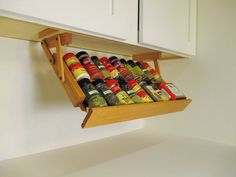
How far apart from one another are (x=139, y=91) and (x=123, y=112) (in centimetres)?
18

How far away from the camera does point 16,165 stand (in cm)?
87

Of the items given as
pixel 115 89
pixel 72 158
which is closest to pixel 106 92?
pixel 115 89

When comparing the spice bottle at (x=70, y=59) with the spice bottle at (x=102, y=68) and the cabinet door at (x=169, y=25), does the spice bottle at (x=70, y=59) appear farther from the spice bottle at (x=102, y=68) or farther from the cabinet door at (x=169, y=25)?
the cabinet door at (x=169, y=25)

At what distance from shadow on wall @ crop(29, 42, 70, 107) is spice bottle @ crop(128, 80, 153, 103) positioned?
391 mm

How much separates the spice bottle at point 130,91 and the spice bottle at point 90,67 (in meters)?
0.11

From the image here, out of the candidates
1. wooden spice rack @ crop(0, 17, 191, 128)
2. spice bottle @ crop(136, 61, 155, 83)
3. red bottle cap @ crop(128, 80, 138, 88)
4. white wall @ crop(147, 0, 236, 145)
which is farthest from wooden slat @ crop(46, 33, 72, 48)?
white wall @ crop(147, 0, 236, 145)

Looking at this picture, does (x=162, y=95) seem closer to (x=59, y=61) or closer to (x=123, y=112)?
(x=123, y=112)

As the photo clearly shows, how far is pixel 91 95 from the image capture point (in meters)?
0.75

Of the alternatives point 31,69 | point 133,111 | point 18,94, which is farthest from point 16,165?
point 133,111

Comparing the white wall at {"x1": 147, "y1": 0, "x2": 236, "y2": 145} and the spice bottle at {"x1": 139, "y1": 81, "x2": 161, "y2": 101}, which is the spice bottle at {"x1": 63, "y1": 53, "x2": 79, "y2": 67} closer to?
the spice bottle at {"x1": 139, "y1": 81, "x2": 161, "y2": 101}

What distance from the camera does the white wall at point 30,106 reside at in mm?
903

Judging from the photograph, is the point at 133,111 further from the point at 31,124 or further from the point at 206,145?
the point at 206,145

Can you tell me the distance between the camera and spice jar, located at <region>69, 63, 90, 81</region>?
31.2 inches

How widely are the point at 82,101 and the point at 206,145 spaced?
85 cm
